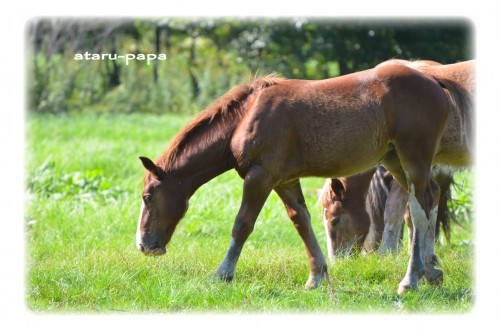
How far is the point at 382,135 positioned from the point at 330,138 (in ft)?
1.44

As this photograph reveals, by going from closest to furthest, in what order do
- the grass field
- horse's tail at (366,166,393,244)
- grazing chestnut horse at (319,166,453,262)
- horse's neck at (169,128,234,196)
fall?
1. the grass field
2. horse's neck at (169,128,234,196)
3. grazing chestnut horse at (319,166,453,262)
4. horse's tail at (366,166,393,244)

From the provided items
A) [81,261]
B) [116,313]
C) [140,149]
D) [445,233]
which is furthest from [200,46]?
[116,313]

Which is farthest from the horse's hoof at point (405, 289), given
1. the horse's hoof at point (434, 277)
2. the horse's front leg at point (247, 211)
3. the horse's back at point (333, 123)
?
the horse's front leg at point (247, 211)

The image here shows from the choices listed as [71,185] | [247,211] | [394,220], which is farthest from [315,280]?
[71,185]

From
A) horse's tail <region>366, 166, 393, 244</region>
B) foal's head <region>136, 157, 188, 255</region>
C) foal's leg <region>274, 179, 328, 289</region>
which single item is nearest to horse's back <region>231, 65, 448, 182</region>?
foal's leg <region>274, 179, 328, 289</region>

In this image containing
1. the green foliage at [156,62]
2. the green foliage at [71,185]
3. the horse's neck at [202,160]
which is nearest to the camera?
the horse's neck at [202,160]

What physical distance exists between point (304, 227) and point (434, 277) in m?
1.17

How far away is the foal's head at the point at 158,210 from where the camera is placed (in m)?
6.72

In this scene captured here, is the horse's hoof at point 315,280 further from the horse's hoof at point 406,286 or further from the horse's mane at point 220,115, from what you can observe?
the horse's mane at point 220,115

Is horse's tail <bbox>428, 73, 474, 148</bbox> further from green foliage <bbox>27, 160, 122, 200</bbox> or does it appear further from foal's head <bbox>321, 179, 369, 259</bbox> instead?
green foliage <bbox>27, 160, 122, 200</bbox>

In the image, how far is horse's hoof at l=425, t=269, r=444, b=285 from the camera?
22.4 ft

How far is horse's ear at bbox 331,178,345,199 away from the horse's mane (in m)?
1.88

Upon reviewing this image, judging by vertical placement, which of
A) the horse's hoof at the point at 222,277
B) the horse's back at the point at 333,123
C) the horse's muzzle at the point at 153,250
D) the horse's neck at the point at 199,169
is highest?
the horse's back at the point at 333,123

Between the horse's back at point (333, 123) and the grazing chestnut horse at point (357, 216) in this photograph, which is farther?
the grazing chestnut horse at point (357, 216)
